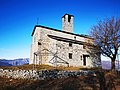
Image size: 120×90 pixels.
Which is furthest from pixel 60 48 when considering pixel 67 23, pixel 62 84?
pixel 62 84

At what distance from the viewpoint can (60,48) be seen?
2906 cm

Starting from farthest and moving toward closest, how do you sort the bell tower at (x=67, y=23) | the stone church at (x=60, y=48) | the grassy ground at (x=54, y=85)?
the bell tower at (x=67, y=23) < the stone church at (x=60, y=48) < the grassy ground at (x=54, y=85)

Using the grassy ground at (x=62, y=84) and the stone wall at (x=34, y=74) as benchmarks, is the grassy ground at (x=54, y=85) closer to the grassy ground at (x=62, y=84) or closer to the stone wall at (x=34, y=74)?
the grassy ground at (x=62, y=84)

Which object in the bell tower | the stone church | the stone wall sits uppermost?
the bell tower

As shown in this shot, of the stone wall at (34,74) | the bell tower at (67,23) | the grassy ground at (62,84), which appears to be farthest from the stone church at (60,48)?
the grassy ground at (62,84)

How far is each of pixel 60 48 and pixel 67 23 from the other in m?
9.19

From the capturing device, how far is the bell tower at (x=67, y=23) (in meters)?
35.2

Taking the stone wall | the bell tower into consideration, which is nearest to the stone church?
the bell tower

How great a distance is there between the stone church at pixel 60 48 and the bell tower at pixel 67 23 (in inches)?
60.5

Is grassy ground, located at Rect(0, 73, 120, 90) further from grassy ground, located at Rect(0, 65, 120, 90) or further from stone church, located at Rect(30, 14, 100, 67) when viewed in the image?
stone church, located at Rect(30, 14, 100, 67)

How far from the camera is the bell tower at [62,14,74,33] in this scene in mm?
35156

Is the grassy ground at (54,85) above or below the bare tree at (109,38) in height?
below

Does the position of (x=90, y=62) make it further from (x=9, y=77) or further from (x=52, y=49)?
(x=9, y=77)

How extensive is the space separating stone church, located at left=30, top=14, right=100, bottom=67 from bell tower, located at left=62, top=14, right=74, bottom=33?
1537 millimetres
